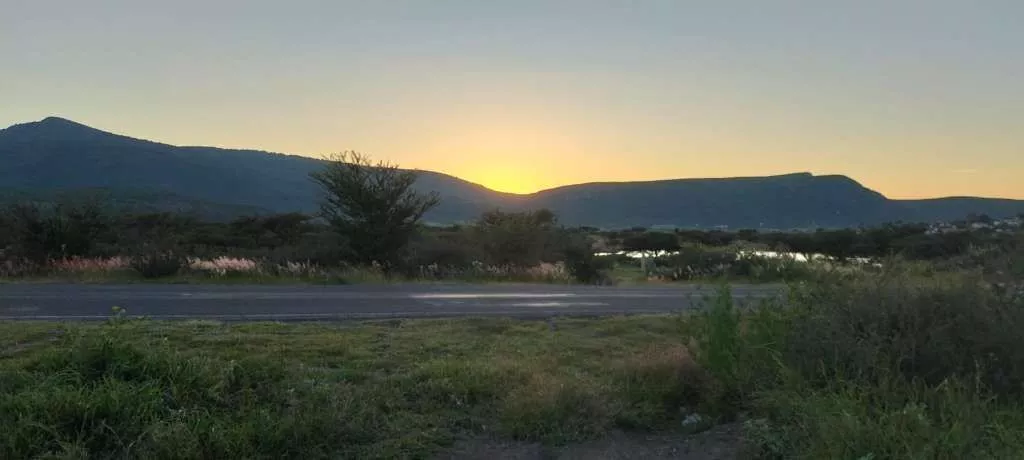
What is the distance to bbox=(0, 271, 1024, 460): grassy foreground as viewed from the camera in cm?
495

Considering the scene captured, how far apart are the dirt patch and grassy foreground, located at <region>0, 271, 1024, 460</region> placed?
13 cm

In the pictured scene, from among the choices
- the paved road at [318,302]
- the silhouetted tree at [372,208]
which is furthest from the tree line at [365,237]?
the paved road at [318,302]

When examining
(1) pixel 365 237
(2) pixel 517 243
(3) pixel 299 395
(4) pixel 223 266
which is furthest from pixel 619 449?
(2) pixel 517 243

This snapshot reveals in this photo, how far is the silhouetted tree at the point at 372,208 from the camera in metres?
23.2

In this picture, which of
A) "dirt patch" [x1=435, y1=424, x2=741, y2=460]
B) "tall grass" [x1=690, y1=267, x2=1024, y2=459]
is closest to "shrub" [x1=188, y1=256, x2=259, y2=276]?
"dirt patch" [x1=435, y1=424, x2=741, y2=460]

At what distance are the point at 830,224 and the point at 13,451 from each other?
482 ft

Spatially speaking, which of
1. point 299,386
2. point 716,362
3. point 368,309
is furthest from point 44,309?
point 716,362

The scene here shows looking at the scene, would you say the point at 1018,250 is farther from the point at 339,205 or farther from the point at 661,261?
the point at 661,261

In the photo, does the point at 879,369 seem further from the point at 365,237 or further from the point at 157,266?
the point at 365,237

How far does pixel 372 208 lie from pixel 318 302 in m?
9.08

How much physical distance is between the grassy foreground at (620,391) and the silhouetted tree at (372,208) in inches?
596

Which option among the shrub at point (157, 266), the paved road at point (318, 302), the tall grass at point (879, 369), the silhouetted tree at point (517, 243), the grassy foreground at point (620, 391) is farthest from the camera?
the silhouetted tree at point (517, 243)

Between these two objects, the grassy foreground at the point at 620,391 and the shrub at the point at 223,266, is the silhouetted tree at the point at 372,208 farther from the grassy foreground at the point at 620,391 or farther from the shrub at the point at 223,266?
the grassy foreground at the point at 620,391

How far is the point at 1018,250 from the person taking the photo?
618cm
